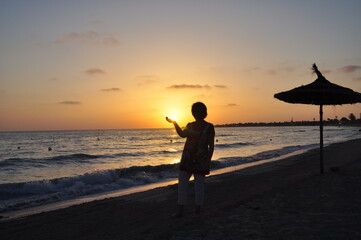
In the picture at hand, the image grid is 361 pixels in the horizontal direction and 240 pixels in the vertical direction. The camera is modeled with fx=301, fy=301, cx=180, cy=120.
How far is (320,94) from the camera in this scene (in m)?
8.62

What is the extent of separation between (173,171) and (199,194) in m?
11.6

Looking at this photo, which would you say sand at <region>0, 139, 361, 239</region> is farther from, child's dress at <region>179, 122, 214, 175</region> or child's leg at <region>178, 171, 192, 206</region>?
child's dress at <region>179, 122, 214, 175</region>

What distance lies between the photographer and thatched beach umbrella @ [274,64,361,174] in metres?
8.22

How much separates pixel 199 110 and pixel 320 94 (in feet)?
16.7

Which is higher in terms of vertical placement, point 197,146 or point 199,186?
point 197,146

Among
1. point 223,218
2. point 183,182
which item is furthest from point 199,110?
point 223,218

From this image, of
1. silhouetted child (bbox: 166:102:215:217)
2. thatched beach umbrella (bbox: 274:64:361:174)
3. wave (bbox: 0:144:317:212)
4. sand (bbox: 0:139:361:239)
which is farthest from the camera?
wave (bbox: 0:144:317:212)

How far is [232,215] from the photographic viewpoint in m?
5.25

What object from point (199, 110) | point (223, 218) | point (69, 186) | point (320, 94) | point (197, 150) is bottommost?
point (69, 186)

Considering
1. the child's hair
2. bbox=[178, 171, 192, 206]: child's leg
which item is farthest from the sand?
the child's hair

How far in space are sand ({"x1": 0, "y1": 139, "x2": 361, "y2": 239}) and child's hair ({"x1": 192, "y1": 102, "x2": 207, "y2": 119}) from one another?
1746mm

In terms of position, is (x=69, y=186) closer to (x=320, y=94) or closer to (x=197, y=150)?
(x=197, y=150)

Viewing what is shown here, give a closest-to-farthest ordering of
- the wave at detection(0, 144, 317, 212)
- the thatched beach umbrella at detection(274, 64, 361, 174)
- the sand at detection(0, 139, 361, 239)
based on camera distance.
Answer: the sand at detection(0, 139, 361, 239) < the thatched beach umbrella at detection(274, 64, 361, 174) < the wave at detection(0, 144, 317, 212)

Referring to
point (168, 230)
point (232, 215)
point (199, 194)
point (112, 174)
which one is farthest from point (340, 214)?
point (112, 174)
